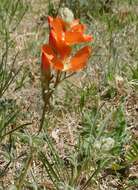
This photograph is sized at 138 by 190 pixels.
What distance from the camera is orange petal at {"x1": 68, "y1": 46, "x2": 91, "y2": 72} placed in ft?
5.15

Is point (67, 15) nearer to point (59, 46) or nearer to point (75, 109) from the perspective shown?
point (59, 46)

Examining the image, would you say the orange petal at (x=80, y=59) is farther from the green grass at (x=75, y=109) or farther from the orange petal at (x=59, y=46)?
the green grass at (x=75, y=109)

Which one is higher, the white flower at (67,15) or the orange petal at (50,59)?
the white flower at (67,15)

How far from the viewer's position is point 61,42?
1.53m

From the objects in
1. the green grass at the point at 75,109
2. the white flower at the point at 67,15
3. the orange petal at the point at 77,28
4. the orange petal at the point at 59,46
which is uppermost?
the white flower at the point at 67,15

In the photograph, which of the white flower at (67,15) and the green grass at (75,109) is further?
the green grass at (75,109)

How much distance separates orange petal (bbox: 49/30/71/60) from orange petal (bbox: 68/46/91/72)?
3 cm

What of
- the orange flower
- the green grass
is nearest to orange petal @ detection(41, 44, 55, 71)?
the orange flower

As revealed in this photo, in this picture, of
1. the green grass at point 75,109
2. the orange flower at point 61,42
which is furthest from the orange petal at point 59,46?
the green grass at point 75,109

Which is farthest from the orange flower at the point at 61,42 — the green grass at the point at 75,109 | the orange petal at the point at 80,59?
the green grass at the point at 75,109

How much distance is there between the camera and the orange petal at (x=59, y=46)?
5.01 feet

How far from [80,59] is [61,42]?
9 centimetres

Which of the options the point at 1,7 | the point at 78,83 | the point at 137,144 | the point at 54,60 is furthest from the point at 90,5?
the point at 54,60

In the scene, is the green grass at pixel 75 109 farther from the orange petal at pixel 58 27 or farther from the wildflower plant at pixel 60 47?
the orange petal at pixel 58 27
